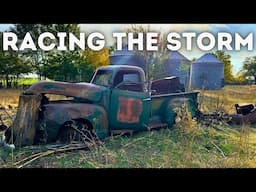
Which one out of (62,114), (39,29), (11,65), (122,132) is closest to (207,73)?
(122,132)

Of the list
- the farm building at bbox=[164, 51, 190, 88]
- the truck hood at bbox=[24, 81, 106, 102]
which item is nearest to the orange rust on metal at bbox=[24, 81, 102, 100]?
the truck hood at bbox=[24, 81, 106, 102]

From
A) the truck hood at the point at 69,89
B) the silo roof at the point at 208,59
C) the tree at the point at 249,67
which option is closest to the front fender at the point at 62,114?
the truck hood at the point at 69,89

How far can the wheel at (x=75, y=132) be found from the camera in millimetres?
4770

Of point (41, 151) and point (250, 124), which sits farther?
point (250, 124)

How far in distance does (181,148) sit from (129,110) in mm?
694

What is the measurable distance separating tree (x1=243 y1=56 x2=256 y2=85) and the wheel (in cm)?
180

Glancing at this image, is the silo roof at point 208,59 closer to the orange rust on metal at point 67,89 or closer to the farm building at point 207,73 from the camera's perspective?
the farm building at point 207,73

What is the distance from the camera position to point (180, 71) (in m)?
4.97
